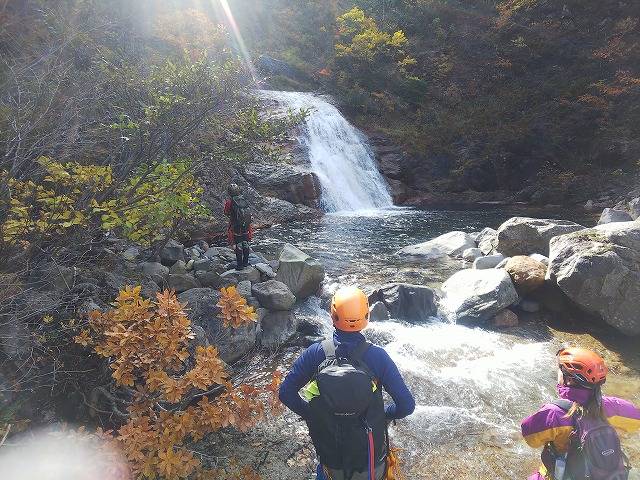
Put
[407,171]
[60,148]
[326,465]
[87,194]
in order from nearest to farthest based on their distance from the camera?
[326,465] → [87,194] → [60,148] → [407,171]

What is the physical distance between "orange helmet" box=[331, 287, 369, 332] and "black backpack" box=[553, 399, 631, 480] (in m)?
1.32

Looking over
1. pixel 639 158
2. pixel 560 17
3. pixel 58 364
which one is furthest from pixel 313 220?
pixel 560 17

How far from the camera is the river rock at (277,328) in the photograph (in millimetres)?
6141

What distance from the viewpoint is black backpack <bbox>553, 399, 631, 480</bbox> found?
2.15 m

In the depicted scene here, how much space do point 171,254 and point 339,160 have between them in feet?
47.1

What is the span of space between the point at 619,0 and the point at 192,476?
113 ft

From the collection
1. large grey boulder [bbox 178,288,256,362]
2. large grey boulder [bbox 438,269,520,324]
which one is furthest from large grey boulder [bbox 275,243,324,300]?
large grey boulder [bbox 438,269,520,324]

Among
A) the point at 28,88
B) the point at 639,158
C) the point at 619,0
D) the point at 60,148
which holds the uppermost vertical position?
the point at 619,0

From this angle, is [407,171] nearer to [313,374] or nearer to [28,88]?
[28,88]

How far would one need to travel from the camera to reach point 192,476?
11.8ft

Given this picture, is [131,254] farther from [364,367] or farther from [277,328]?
[364,367]

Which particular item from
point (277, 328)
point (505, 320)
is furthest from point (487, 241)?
point (277, 328)

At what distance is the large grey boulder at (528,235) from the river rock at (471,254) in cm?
68

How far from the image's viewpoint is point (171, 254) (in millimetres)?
7930
